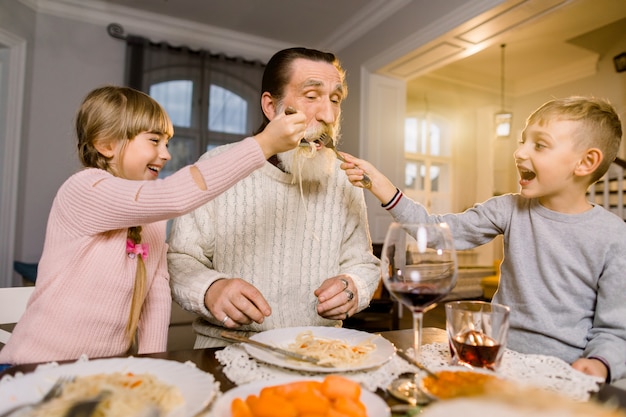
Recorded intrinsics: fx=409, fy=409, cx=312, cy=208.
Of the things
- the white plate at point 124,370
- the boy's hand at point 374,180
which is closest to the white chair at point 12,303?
the white plate at point 124,370

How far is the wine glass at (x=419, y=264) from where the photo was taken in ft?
2.37

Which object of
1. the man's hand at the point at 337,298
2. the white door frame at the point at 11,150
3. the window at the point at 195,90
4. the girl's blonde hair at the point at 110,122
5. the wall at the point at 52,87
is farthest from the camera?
the window at the point at 195,90

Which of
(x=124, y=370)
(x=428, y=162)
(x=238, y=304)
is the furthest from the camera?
(x=428, y=162)

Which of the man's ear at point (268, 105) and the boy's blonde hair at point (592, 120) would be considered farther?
the man's ear at point (268, 105)

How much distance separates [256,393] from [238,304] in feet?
1.61

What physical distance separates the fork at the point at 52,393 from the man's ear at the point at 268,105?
50.0 inches

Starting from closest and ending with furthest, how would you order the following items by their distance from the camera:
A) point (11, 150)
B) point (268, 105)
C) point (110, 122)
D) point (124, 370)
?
1. point (124, 370)
2. point (110, 122)
3. point (268, 105)
4. point (11, 150)

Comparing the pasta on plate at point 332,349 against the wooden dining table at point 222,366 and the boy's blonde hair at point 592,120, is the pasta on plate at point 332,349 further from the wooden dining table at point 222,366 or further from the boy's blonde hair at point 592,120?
the boy's blonde hair at point 592,120

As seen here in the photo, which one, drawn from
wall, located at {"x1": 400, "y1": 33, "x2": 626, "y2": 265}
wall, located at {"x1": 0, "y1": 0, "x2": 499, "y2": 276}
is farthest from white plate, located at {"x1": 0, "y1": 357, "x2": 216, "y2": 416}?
wall, located at {"x1": 400, "y1": 33, "x2": 626, "y2": 265}

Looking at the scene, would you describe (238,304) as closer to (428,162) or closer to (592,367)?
(592,367)

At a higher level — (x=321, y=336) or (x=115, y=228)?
(x=115, y=228)

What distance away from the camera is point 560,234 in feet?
4.00

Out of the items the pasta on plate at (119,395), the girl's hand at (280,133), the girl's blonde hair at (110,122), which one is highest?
the girl's blonde hair at (110,122)

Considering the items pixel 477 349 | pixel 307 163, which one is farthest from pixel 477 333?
pixel 307 163
